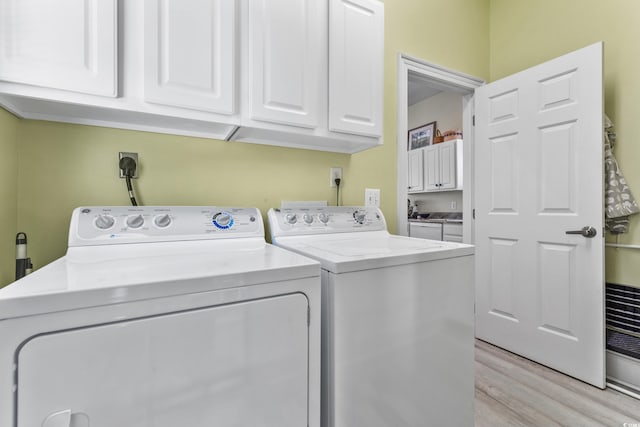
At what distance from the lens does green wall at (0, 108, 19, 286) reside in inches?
40.4

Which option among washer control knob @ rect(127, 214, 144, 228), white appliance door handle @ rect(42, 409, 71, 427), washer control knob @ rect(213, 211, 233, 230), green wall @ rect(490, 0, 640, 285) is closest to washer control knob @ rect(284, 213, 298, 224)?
washer control knob @ rect(213, 211, 233, 230)

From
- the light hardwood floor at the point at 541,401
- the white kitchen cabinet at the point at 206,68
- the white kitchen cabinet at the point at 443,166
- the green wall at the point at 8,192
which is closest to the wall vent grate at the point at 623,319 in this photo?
the light hardwood floor at the point at 541,401

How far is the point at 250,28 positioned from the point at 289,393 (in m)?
1.38

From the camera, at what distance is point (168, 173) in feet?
4.61

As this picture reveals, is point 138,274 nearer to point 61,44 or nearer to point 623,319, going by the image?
point 61,44

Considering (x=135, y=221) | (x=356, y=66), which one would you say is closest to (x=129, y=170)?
(x=135, y=221)

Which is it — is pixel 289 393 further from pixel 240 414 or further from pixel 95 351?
pixel 95 351

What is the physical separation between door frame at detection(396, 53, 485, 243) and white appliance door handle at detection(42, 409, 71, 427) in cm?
185

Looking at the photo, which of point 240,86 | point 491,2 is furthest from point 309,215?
point 491,2

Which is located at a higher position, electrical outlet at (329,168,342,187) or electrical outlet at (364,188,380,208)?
electrical outlet at (329,168,342,187)

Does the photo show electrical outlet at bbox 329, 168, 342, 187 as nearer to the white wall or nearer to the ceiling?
the ceiling

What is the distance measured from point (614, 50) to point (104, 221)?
3.12m

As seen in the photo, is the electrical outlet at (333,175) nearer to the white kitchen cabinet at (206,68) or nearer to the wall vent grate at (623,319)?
the white kitchen cabinet at (206,68)

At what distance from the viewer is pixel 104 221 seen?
1.12 m
